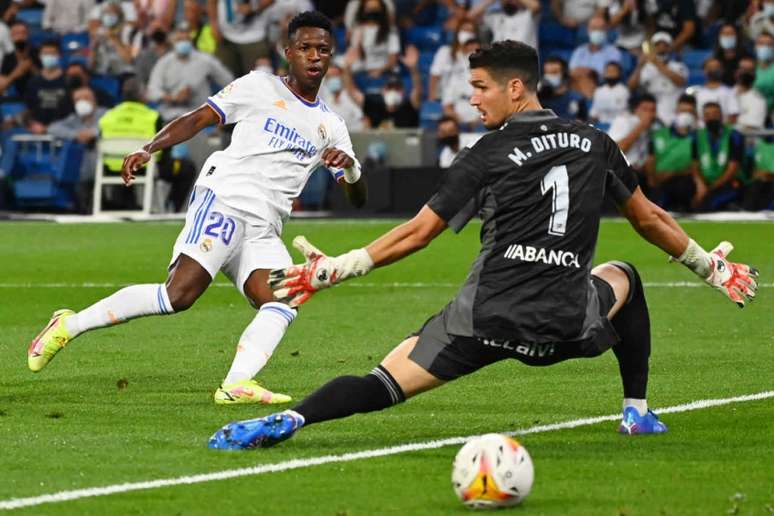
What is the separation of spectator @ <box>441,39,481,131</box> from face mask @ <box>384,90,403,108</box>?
75 centimetres

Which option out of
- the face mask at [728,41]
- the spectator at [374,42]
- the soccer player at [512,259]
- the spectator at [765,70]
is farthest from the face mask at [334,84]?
the soccer player at [512,259]

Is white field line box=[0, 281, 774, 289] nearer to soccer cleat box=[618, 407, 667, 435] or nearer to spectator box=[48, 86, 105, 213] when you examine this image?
soccer cleat box=[618, 407, 667, 435]

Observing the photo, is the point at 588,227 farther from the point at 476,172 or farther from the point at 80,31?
the point at 80,31

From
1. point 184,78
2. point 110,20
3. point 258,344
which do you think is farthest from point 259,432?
point 110,20

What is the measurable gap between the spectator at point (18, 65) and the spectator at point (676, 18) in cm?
1006

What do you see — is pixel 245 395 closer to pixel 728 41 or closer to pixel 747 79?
pixel 747 79

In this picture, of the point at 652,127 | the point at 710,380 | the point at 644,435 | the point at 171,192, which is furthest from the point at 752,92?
the point at 644,435

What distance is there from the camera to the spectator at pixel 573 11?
28.5 meters

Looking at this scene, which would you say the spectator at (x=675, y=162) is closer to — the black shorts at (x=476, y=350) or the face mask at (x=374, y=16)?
the face mask at (x=374, y=16)

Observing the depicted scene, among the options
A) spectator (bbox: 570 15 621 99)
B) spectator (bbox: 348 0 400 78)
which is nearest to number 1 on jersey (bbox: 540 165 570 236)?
spectator (bbox: 570 15 621 99)

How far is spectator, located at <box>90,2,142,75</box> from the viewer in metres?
29.6

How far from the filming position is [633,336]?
820 cm

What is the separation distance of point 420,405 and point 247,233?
1387mm

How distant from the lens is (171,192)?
1064 inches
